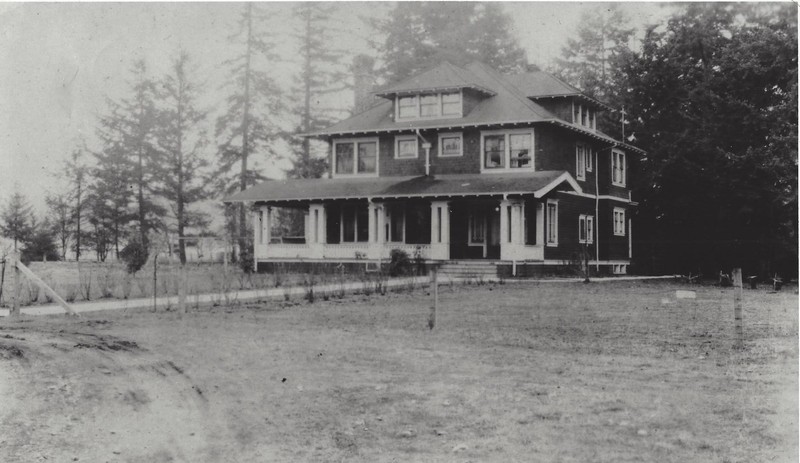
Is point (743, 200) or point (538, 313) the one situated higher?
point (743, 200)

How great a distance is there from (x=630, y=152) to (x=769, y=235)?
26.0 ft

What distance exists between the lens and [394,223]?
3606 centimetres

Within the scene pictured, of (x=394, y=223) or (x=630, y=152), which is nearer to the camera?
(x=394, y=223)

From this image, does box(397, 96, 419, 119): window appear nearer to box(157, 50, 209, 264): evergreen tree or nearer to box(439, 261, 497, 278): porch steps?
box(439, 261, 497, 278): porch steps

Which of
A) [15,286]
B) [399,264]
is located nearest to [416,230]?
[399,264]

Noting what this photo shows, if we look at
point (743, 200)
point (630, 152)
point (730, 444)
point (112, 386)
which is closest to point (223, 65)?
point (630, 152)

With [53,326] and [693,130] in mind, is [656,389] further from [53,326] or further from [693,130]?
[693,130]

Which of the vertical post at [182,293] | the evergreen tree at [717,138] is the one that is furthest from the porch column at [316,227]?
the vertical post at [182,293]

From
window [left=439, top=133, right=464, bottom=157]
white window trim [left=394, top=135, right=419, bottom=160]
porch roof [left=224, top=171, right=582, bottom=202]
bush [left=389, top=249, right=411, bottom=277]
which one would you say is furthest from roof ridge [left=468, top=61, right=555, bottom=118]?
bush [left=389, top=249, right=411, bottom=277]

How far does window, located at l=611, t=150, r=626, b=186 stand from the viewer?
39.2m

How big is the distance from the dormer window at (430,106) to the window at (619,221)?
33.3 feet

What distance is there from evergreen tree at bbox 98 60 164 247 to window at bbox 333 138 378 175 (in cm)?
1376

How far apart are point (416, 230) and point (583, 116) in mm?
9269

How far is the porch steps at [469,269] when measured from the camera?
2967 centimetres
